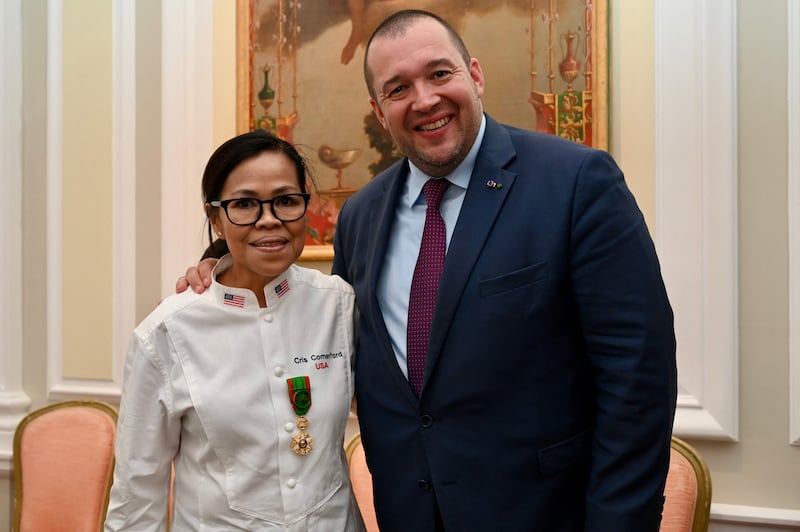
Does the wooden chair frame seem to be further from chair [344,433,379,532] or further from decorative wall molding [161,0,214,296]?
decorative wall molding [161,0,214,296]

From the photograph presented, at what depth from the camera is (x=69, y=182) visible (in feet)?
12.0

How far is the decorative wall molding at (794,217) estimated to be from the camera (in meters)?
2.55

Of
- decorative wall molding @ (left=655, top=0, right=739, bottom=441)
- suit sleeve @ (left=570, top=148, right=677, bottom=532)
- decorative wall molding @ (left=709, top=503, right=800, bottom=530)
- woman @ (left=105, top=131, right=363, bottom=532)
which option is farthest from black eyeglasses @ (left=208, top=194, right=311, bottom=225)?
decorative wall molding @ (left=709, top=503, right=800, bottom=530)

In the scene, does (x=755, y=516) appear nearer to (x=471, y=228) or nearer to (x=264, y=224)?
(x=471, y=228)

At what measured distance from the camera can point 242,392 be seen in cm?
157

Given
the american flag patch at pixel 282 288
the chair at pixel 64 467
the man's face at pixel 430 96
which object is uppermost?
the man's face at pixel 430 96

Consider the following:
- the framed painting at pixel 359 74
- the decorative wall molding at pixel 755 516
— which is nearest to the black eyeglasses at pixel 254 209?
the framed painting at pixel 359 74

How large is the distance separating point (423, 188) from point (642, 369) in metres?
0.69

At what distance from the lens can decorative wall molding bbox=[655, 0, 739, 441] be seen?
2629 mm

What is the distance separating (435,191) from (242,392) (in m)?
0.67

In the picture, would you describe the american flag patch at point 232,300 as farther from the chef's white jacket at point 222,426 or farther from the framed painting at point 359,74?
the framed painting at point 359,74

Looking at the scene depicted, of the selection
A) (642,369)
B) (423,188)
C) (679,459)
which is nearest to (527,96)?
(423,188)

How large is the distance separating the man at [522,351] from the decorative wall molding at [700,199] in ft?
4.12

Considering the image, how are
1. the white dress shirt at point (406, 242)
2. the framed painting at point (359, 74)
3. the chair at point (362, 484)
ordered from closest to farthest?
the white dress shirt at point (406, 242) → the chair at point (362, 484) → the framed painting at point (359, 74)
